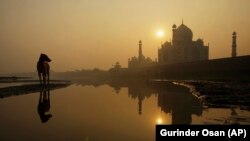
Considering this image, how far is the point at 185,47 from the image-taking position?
9600cm

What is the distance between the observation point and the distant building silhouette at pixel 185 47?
317 feet

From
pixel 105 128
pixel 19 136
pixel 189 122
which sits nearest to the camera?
pixel 19 136

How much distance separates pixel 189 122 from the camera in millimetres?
8758

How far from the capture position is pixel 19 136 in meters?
7.13

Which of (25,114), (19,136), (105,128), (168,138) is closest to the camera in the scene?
(168,138)

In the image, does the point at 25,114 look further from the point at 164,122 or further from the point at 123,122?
the point at 164,122

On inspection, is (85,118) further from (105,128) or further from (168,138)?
(168,138)

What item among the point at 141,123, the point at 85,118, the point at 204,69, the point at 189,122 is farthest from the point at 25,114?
the point at 204,69

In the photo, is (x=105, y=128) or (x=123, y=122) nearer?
(x=105, y=128)

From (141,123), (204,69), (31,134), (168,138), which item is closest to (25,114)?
(31,134)

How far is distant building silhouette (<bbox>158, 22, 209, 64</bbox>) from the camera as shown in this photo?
317ft

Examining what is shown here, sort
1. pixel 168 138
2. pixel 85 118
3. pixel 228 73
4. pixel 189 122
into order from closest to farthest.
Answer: pixel 168 138 → pixel 189 122 → pixel 85 118 → pixel 228 73

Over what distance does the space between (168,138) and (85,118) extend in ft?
15.3

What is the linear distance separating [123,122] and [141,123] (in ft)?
1.97
